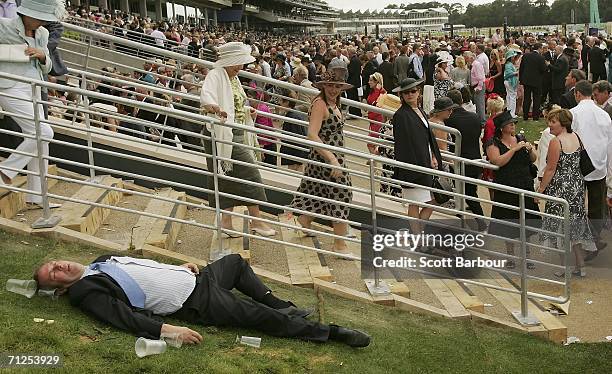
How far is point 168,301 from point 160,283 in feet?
0.43

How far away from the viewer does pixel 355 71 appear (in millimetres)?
21906

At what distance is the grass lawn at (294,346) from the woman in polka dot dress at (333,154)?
113 cm

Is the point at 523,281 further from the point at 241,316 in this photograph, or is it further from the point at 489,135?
the point at 489,135

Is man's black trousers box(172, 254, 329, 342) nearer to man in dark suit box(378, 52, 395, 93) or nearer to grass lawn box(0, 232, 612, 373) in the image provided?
grass lawn box(0, 232, 612, 373)

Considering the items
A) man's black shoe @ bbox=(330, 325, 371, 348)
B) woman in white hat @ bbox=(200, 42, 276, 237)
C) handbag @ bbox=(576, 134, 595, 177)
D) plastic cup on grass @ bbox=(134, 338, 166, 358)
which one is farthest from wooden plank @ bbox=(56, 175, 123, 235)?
handbag @ bbox=(576, 134, 595, 177)

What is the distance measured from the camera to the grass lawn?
455cm

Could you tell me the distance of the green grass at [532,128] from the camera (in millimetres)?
16516

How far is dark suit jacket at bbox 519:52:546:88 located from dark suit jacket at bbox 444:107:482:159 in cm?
1002

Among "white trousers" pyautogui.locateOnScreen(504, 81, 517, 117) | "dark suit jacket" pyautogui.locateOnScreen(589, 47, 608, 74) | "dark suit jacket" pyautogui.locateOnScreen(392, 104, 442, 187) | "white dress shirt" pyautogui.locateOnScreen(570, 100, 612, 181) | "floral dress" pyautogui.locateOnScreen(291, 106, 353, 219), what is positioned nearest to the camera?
"floral dress" pyautogui.locateOnScreen(291, 106, 353, 219)

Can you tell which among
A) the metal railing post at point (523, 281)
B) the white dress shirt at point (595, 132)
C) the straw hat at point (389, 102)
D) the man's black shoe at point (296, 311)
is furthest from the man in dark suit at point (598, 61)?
the man's black shoe at point (296, 311)

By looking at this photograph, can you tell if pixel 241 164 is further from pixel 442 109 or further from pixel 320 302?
pixel 442 109

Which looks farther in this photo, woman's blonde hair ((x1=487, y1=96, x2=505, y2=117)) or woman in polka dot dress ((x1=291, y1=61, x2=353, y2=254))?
woman's blonde hair ((x1=487, y1=96, x2=505, y2=117))

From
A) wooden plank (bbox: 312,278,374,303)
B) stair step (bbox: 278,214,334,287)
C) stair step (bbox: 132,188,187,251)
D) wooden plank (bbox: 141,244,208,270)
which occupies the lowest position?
wooden plank (bbox: 312,278,374,303)

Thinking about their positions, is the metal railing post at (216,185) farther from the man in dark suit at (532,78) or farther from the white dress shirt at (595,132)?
the man in dark suit at (532,78)
